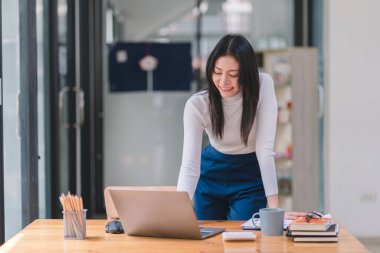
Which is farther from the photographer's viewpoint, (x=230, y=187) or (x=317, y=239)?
(x=230, y=187)

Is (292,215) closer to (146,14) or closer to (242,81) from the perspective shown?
(242,81)

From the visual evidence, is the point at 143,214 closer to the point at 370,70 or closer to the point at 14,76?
the point at 14,76

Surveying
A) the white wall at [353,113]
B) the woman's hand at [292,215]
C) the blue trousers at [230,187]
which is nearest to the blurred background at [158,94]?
the white wall at [353,113]

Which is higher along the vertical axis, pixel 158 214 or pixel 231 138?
pixel 231 138

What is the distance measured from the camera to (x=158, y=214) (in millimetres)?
2627

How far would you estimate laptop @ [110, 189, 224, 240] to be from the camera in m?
2.58

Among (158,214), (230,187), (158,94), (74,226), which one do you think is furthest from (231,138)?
(158,94)

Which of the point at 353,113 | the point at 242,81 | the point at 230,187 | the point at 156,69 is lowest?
the point at 230,187

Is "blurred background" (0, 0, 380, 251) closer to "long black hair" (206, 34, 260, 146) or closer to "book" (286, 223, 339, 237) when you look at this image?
"long black hair" (206, 34, 260, 146)

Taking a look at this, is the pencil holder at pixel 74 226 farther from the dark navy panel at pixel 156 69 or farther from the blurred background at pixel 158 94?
the dark navy panel at pixel 156 69

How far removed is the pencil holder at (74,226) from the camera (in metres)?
2.68

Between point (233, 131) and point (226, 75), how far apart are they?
27 centimetres

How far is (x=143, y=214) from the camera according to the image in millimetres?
2650

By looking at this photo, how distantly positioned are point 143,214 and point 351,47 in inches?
160
